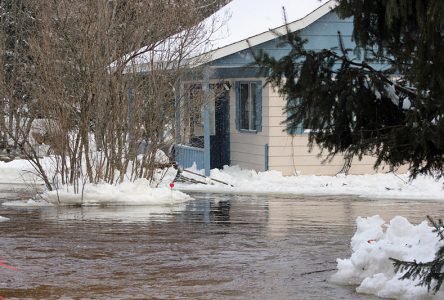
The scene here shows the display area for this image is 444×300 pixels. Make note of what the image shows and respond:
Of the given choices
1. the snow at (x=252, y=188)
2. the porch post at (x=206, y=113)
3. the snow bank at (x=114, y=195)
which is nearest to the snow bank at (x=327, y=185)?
the snow at (x=252, y=188)

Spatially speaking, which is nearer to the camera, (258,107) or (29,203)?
(29,203)

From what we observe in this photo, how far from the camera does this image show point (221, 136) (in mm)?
29156

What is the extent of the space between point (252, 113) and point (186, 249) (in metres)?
13.3

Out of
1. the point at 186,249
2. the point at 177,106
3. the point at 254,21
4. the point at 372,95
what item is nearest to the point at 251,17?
the point at 254,21

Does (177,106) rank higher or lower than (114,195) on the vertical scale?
higher

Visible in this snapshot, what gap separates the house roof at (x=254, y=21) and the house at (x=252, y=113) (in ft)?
0.12

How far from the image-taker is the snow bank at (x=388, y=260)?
1027 cm

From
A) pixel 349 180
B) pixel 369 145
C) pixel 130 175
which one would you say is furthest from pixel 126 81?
pixel 369 145

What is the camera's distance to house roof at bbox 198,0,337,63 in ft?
80.5

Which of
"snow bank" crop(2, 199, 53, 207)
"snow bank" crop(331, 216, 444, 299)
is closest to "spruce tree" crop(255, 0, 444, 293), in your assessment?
"snow bank" crop(331, 216, 444, 299)

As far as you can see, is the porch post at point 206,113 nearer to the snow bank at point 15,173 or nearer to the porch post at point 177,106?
the porch post at point 177,106

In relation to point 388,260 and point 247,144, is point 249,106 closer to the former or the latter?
point 247,144

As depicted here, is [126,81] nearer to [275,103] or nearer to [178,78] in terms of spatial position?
[178,78]

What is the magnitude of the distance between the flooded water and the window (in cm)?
548
